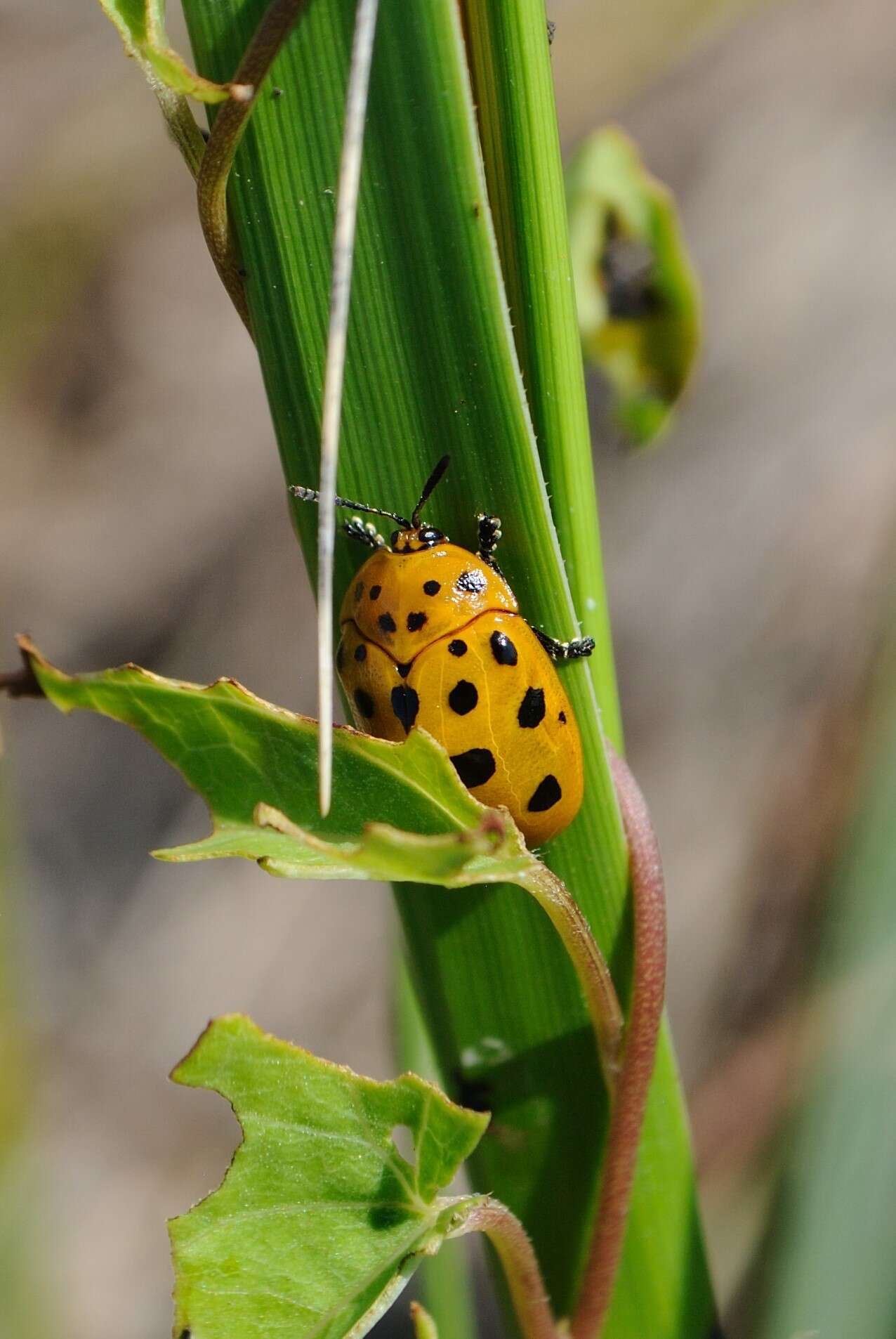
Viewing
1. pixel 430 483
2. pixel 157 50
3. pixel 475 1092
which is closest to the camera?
pixel 157 50

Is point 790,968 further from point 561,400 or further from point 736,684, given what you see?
point 561,400

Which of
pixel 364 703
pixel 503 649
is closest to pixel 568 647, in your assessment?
pixel 503 649

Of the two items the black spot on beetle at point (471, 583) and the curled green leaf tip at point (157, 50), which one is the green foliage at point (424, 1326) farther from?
the curled green leaf tip at point (157, 50)

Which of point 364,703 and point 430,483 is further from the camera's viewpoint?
point 364,703

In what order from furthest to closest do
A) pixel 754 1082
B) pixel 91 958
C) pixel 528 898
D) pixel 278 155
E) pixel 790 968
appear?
pixel 91 958
pixel 790 968
pixel 754 1082
pixel 528 898
pixel 278 155

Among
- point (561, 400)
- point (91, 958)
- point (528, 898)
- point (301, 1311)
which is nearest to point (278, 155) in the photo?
point (561, 400)

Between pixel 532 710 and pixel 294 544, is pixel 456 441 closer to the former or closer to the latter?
pixel 532 710

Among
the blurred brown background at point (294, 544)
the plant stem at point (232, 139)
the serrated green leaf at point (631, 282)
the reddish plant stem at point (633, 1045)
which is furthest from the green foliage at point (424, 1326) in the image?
the blurred brown background at point (294, 544)
